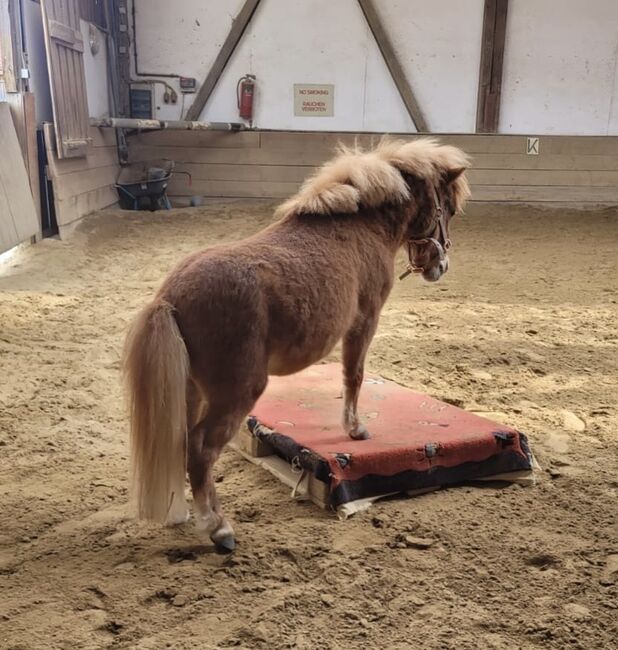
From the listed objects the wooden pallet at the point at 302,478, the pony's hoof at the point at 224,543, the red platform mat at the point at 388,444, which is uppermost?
the red platform mat at the point at 388,444

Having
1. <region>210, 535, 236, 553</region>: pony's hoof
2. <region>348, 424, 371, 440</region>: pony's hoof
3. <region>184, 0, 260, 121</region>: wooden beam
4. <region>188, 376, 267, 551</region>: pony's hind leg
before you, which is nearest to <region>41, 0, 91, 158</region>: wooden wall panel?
<region>184, 0, 260, 121</region>: wooden beam

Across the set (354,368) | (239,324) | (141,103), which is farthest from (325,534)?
(141,103)

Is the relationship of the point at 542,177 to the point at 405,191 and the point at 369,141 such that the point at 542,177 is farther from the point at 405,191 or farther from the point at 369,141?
the point at 405,191

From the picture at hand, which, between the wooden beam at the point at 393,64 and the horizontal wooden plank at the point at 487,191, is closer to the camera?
the wooden beam at the point at 393,64

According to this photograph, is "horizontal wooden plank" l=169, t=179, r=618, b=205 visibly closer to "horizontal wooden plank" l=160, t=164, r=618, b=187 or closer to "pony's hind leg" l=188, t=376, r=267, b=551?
"horizontal wooden plank" l=160, t=164, r=618, b=187

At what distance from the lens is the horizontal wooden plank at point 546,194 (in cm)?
1020

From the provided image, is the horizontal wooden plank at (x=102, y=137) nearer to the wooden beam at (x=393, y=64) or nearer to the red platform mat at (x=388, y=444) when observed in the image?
the wooden beam at (x=393, y=64)

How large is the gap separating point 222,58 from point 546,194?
5.32 m

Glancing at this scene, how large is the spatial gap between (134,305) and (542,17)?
7958mm

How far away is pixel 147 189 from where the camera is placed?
9.49 m

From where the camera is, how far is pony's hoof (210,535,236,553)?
2277mm

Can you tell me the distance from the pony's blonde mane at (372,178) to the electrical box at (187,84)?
7.94m

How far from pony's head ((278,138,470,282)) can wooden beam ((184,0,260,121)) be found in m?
7.87

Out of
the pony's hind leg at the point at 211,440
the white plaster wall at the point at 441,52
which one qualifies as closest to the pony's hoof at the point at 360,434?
the pony's hind leg at the point at 211,440
